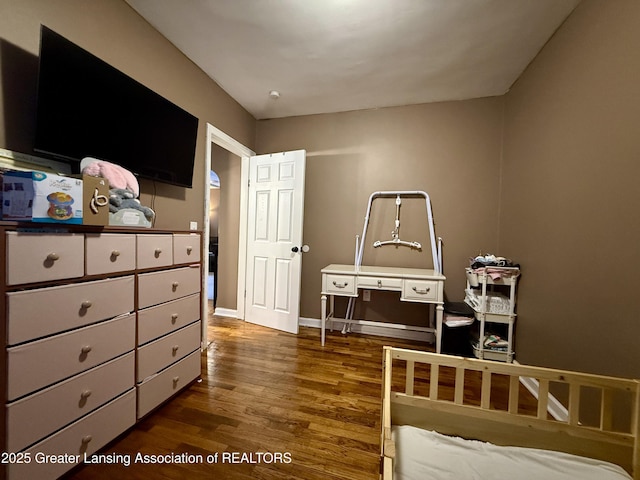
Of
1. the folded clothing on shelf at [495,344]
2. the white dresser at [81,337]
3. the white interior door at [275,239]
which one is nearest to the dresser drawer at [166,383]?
the white dresser at [81,337]

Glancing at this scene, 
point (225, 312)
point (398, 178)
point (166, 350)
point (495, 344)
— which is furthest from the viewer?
point (225, 312)

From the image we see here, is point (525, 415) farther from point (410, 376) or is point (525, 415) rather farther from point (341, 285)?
point (341, 285)

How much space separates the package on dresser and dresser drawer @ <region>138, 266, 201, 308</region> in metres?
0.51

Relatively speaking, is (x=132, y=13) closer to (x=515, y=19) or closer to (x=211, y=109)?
(x=211, y=109)

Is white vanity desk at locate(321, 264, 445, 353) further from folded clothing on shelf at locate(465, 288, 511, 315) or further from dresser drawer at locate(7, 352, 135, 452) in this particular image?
dresser drawer at locate(7, 352, 135, 452)

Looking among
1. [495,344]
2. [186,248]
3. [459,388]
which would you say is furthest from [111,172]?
[495,344]

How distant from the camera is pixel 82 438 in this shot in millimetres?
1133

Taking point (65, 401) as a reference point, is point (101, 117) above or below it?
above

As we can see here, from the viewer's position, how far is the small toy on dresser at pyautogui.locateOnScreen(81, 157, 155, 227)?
4.42 feet

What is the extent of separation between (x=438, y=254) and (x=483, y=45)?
1.77 meters

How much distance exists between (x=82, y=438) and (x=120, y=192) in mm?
1172

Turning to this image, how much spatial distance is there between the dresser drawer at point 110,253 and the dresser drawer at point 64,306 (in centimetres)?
6

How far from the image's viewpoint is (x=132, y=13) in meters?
1.67

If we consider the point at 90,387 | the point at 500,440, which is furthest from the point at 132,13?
the point at 500,440
